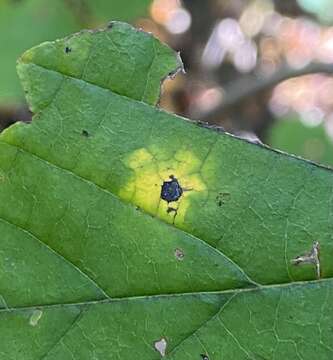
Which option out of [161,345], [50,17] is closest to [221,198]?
[161,345]

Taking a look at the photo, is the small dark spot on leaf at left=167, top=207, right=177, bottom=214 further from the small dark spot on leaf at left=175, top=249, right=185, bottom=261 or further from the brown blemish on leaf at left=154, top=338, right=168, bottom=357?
the brown blemish on leaf at left=154, top=338, right=168, bottom=357

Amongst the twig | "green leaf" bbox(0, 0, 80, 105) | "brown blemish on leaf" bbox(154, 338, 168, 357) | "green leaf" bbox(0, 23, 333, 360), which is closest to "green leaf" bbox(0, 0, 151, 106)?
"green leaf" bbox(0, 0, 80, 105)

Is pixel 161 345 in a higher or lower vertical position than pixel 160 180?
lower

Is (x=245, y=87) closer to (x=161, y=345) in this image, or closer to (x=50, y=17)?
(x=50, y=17)

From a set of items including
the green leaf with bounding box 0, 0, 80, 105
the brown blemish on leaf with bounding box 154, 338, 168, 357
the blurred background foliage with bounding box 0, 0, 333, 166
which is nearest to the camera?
the brown blemish on leaf with bounding box 154, 338, 168, 357

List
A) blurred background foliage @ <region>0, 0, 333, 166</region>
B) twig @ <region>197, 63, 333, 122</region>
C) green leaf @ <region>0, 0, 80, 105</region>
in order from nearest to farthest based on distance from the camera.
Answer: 1. green leaf @ <region>0, 0, 80, 105</region>
2. twig @ <region>197, 63, 333, 122</region>
3. blurred background foliage @ <region>0, 0, 333, 166</region>

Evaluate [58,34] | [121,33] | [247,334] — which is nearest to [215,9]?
[58,34]

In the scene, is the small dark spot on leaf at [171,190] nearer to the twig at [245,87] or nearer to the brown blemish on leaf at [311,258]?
the brown blemish on leaf at [311,258]
